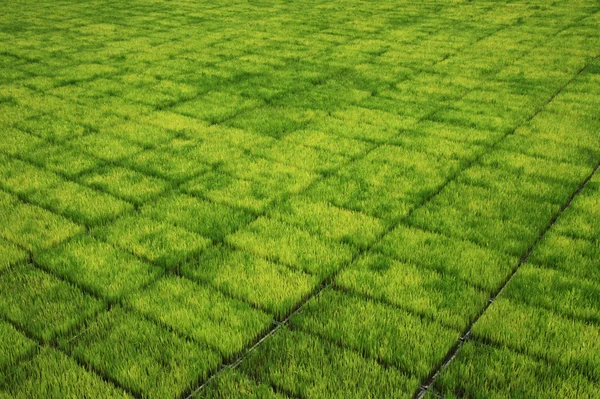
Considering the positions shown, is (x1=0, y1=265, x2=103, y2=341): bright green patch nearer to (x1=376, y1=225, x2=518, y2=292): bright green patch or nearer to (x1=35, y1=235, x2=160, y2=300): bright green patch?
(x1=35, y1=235, x2=160, y2=300): bright green patch

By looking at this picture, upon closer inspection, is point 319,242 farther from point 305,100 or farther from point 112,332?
point 305,100

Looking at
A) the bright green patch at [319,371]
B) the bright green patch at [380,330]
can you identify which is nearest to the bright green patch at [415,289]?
the bright green patch at [380,330]

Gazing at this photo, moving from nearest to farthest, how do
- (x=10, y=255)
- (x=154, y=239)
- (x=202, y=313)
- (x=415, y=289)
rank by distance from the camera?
(x=202, y=313), (x=415, y=289), (x=10, y=255), (x=154, y=239)

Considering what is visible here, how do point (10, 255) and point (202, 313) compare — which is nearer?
point (202, 313)

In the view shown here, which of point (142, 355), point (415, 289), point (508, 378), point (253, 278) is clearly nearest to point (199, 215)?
point (253, 278)

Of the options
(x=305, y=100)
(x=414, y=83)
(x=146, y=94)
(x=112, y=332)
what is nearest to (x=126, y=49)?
(x=146, y=94)

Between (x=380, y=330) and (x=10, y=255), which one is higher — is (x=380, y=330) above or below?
below

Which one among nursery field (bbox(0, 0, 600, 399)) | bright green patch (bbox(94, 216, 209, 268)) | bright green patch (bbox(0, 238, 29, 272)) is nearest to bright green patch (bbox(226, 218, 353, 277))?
nursery field (bbox(0, 0, 600, 399))

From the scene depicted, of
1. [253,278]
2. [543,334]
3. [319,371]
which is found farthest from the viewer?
[253,278]

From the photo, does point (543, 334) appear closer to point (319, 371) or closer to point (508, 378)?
point (508, 378)
